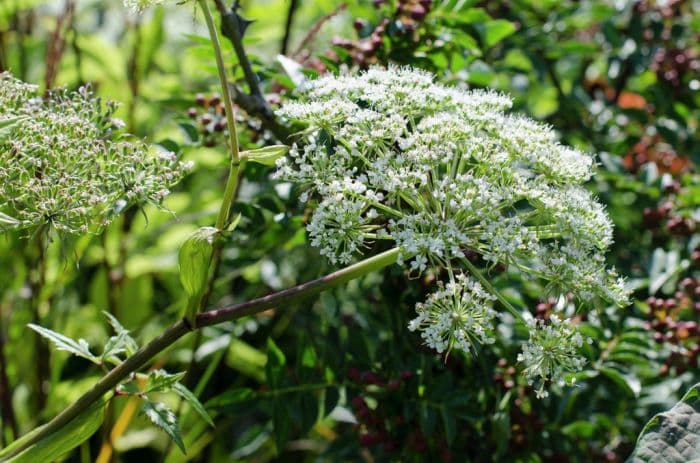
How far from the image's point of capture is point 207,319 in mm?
1224

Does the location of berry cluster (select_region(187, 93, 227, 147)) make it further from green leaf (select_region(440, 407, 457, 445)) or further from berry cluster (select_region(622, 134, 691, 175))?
berry cluster (select_region(622, 134, 691, 175))

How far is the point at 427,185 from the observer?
1.23 meters

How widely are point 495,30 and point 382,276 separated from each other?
27.4 inches

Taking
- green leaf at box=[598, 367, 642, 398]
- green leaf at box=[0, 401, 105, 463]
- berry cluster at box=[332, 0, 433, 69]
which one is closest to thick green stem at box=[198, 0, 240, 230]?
green leaf at box=[0, 401, 105, 463]

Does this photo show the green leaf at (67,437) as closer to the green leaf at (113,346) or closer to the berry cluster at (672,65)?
the green leaf at (113,346)

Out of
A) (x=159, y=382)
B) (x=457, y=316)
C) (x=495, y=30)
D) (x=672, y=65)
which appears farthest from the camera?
(x=672, y=65)

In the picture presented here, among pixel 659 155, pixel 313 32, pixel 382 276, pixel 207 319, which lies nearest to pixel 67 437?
pixel 207 319

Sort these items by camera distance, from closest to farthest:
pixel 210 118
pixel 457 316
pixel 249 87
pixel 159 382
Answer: pixel 457 316 < pixel 159 382 < pixel 249 87 < pixel 210 118

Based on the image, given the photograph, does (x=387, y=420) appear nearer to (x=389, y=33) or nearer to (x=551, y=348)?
(x=551, y=348)

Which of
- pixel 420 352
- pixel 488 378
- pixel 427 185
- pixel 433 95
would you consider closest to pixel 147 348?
pixel 427 185

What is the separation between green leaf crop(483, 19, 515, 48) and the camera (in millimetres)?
1954

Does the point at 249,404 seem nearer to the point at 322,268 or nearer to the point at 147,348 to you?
the point at 322,268

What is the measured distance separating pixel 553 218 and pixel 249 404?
99 centimetres

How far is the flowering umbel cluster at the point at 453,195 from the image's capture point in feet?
3.83
